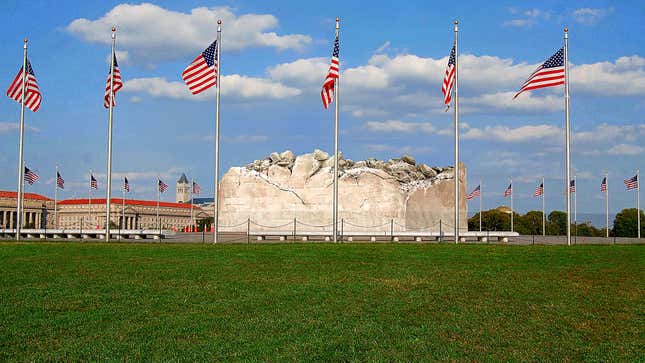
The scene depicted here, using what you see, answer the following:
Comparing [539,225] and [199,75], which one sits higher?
[199,75]

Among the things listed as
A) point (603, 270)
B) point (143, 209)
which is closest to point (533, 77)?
point (603, 270)

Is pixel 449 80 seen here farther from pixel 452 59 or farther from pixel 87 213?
pixel 87 213

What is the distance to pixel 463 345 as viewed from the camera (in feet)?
26.2

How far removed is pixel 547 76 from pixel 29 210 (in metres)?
96.1

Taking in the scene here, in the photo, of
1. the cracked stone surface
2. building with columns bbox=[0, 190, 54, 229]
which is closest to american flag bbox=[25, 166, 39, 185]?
the cracked stone surface

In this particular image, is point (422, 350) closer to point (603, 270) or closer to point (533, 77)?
point (603, 270)

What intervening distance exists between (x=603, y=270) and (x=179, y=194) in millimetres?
174787

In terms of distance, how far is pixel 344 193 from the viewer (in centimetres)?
4100

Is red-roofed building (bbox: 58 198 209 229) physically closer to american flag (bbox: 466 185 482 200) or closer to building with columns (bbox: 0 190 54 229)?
building with columns (bbox: 0 190 54 229)

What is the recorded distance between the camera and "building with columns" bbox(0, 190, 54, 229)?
3871 inches

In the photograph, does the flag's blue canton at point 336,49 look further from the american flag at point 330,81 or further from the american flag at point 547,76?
the american flag at point 547,76

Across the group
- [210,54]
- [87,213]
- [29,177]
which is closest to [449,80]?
[210,54]

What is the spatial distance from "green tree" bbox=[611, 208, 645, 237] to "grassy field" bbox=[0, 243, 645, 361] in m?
51.1

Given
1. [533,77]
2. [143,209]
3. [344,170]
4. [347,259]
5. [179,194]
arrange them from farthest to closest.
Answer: [179,194], [143,209], [344,170], [533,77], [347,259]
